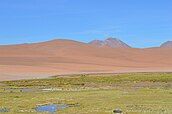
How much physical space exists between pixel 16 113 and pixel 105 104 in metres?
9.95

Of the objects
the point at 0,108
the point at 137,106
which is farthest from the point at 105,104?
the point at 0,108

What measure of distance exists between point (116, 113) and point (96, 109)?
12.9 feet

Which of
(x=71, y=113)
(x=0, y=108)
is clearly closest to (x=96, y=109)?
(x=71, y=113)

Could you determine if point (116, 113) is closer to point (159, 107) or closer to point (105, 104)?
point (159, 107)

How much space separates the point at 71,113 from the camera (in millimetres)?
32844

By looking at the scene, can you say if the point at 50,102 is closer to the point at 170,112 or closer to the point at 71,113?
the point at 71,113

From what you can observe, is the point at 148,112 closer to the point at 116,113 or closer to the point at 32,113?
the point at 116,113

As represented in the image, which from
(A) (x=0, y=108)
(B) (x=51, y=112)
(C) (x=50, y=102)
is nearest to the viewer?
(B) (x=51, y=112)

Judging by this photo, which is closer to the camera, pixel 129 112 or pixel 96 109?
pixel 129 112

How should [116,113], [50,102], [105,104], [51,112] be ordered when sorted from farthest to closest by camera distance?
[50,102], [105,104], [51,112], [116,113]

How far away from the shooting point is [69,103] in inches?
1638

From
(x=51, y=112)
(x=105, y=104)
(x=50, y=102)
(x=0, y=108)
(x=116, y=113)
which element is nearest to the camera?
(x=116, y=113)

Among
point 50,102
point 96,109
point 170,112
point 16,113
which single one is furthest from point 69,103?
point 170,112

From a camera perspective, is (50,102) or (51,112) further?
(50,102)
